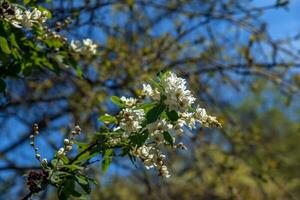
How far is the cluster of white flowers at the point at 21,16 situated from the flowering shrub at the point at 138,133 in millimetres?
556

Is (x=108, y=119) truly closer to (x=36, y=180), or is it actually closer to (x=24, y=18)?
(x=36, y=180)

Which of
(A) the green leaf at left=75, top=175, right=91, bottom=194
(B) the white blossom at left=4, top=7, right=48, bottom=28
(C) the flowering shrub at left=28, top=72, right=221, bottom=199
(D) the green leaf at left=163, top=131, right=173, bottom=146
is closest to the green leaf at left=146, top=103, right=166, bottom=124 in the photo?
(C) the flowering shrub at left=28, top=72, right=221, bottom=199

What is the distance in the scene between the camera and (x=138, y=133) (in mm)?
2070

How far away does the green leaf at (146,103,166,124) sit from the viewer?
1993 millimetres

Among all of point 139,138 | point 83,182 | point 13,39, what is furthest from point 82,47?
point 139,138

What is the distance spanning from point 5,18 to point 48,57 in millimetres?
→ 598

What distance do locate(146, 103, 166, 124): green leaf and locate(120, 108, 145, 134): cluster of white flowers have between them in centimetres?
8

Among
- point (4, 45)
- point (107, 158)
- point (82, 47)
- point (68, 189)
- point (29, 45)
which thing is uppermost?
point (82, 47)

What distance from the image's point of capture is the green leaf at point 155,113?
1993mm

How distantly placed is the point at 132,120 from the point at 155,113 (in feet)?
0.40

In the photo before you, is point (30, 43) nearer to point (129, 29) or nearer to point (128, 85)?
point (128, 85)

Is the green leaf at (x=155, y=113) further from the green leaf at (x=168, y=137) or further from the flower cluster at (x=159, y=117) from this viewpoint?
the green leaf at (x=168, y=137)

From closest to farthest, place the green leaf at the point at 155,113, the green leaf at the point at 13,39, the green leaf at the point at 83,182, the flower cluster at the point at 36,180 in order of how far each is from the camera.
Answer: the green leaf at the point at 155,113 → the flower cluster at the point at 36,180 → the green leaf at the point at 83,182 → the green leaf at the point at 13,39

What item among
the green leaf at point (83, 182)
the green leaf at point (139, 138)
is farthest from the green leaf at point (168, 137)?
the green leaf at point (83, 182)
